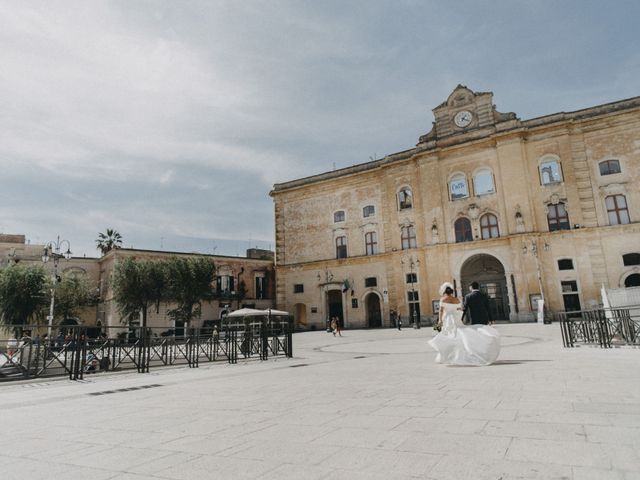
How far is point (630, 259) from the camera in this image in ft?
90.6

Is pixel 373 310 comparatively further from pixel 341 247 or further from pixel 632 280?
pixel 632 280

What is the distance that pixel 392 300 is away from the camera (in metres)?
34.9

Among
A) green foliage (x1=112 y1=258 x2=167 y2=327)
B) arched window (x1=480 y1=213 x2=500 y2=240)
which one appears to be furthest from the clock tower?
green foliage (x1=112 y1=258 x2=167 y2=327)

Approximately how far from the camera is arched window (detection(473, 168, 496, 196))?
106 feet

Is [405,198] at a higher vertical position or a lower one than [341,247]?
higher

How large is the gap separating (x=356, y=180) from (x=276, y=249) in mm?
10782

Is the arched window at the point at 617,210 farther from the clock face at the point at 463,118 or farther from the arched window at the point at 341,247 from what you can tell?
the arched window at the point at 341,247

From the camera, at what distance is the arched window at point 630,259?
2750cm

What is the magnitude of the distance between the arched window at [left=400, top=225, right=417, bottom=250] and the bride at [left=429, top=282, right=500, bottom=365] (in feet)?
87.2

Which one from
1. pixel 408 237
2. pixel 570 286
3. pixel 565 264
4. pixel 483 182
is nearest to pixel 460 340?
pixel 570 286

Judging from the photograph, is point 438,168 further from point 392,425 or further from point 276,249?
point 392,425

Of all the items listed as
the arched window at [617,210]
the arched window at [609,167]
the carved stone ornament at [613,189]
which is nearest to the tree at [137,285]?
the arched window at [617,210]

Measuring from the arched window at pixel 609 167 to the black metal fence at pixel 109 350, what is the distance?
26.9 meters

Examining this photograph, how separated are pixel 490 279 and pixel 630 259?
30.1 ft
